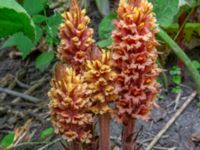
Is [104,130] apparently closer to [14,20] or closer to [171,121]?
[14,20]

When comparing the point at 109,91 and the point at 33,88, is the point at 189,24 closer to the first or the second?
the point at 33,88

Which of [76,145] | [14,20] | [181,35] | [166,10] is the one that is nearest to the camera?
[76,145]

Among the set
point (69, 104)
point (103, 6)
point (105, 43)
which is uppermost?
point (103, 6)

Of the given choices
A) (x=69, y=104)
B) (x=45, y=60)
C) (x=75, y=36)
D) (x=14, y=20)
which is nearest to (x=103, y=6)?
(x=45, y=60)

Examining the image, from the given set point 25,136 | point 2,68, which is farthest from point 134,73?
point 2,68

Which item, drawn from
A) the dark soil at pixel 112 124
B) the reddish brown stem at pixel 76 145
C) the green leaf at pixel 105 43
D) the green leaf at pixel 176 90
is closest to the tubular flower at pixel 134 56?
the reddish brown stem at pixel 76 145

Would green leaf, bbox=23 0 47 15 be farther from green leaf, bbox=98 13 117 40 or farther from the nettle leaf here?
the nettle leaf

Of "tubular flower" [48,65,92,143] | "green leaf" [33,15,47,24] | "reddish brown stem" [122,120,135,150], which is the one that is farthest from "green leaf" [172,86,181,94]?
"tubular flower" [48,65,92,143]
